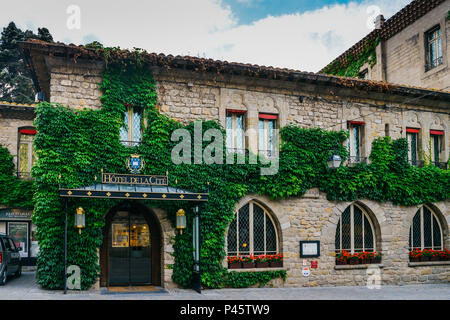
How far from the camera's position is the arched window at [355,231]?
1463 centimetres

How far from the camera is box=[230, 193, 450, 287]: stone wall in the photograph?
13.8 m

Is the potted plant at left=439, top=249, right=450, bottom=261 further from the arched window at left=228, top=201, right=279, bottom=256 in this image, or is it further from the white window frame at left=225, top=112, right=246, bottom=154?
the white window frame at left=225, top=112, right=246, bottom=154

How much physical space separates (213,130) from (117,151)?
273 cm

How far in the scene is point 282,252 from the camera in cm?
1372

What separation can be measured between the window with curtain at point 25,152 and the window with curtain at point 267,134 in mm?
9803

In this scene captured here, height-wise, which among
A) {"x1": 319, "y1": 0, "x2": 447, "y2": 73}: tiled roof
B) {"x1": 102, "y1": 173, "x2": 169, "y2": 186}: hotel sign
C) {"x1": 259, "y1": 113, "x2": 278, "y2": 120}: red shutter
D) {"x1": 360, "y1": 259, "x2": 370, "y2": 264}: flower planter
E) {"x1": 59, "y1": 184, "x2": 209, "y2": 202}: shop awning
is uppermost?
{"x1": 319, "y1": 0, "x2": 447, "y2": 73}: tiled roof

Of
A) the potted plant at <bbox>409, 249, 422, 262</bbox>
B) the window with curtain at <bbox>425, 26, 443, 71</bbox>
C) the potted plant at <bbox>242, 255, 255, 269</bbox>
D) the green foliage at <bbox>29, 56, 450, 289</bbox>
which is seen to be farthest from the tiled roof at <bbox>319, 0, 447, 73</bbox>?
the potted plant at <bbox>242, 255, 255, 269</bbox>

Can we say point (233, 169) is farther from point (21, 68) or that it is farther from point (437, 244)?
point (21, 68)

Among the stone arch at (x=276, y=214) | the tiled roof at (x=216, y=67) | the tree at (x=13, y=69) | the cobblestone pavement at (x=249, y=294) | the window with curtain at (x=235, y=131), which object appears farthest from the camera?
the tree at (x=13, y=69)

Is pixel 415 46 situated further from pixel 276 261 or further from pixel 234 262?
pixel 234 262

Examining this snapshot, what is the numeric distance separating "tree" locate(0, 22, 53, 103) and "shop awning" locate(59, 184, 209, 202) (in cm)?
2122

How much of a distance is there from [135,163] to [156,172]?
0.59 meters

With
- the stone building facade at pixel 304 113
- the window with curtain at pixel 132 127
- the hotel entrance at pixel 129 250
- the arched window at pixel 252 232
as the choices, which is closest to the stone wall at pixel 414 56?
the stone building facade at pixel 304 113

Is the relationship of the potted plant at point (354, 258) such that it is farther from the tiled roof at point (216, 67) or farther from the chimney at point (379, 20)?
the chimney at point (379, 20)
